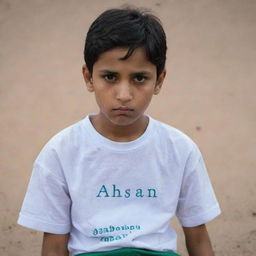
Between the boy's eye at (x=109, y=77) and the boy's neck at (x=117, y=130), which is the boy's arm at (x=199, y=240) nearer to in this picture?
the boy's neck at (x=117, y=130)

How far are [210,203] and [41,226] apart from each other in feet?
1.89

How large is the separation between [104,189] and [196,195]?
0.32 m

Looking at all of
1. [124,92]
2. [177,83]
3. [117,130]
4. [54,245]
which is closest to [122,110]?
[124,92]

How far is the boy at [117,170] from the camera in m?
1.68

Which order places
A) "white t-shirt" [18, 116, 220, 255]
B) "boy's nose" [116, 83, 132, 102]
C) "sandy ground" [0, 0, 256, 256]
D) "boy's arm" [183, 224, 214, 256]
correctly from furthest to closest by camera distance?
"sandy ground" [0, 0, 256, 256] < "boy's arm" [183, 224, 214, 256] < "white t-shirt" [18, 116, 220, 255] < "boy's nose" [116, 83, 132, 102]

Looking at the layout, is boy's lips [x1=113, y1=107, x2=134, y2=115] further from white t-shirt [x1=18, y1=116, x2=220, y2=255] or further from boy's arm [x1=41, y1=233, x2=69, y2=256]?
boy's arm [x1=41, y1=233, x2=69, y2=256]

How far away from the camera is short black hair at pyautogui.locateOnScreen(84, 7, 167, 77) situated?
5.40ft

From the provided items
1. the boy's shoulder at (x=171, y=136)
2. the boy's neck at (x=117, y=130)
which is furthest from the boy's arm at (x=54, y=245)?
the boy's shoulder at (x=171, y=136)

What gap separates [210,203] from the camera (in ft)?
6.19

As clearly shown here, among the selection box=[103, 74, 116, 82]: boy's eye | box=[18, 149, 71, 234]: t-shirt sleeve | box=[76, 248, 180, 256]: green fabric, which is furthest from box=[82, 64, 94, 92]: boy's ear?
box=[76, 248, 180, 256]: green fabric

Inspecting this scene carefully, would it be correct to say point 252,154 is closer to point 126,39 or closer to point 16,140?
point 16,140

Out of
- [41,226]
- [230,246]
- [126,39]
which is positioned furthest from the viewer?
[230,246]

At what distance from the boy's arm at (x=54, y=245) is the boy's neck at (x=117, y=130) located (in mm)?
368

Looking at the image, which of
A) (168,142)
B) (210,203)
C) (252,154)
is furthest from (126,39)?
(252,154)
